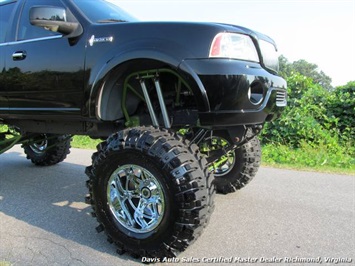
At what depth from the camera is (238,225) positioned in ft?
10.9

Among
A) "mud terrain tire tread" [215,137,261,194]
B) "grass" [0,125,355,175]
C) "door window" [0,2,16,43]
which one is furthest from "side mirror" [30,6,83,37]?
"grass" [0,125,355,175]

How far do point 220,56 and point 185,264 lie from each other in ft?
5.20

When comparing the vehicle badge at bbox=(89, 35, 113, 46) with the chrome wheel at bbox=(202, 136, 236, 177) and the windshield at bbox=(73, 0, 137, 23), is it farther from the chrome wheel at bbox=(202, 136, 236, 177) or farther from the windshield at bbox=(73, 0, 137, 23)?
the chrome wheel at bbox=(202, 136, 236, 177)

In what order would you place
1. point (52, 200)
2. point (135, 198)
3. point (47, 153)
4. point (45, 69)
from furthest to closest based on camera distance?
point (47, 153) < point (52, 200) < point (45, 69) < point (135, 198)

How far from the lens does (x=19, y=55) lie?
3584 mm

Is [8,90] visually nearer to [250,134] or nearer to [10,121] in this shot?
[10,121]

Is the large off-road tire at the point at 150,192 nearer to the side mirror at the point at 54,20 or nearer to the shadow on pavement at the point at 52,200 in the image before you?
the shadow on pavement at the point at 52,200

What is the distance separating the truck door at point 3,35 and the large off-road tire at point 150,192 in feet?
5.22

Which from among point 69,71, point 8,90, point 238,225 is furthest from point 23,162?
point 238,225

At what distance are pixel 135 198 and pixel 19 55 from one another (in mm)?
1975

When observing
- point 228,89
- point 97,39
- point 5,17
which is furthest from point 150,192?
point 5,17

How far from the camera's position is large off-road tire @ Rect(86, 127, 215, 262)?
98.9 inches

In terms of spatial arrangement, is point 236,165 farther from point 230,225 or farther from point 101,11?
point 101,11

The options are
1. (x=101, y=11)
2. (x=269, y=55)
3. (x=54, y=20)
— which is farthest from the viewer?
(x=101, y=11)
